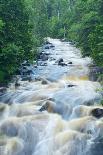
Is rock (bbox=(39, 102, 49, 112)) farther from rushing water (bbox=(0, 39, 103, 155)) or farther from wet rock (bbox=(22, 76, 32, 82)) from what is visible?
wet rock (bbox=(22, 76, 32, 82))

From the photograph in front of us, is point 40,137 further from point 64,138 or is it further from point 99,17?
point 99,17

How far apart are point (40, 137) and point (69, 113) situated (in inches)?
98.4

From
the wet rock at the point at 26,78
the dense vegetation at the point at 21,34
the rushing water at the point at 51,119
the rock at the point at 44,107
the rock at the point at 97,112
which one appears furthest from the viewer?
the wet rock at the point at 26,78

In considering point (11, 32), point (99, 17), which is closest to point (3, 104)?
point (11, 32)

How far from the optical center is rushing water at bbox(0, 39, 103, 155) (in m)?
14.0

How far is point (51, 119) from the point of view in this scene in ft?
52.1

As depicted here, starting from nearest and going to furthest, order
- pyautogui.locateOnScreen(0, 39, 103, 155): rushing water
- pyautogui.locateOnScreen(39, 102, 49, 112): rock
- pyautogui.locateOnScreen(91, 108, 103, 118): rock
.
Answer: pyautogui.locateOnScreen(0, 39, 103, 155): rushing water, pyautogui.locateOnScreen(91, 108, 103, 118): rock, pyautogui.locateOnScreen(39, 102, 49, 112): rock

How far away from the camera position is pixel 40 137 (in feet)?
48.4

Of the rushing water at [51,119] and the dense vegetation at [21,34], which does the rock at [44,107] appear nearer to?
the rushing water at [51,119]

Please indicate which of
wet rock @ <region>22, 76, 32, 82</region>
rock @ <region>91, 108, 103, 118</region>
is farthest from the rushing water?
wet rock @ <region>22, 76, 32, 82</region>

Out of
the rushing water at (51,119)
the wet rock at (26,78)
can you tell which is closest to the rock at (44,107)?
the rushing water at (51,119)

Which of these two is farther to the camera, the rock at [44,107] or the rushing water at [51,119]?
the rock at [44,107]

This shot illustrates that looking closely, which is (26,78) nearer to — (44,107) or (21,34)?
(21,34)

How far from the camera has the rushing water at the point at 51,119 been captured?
1401cm
